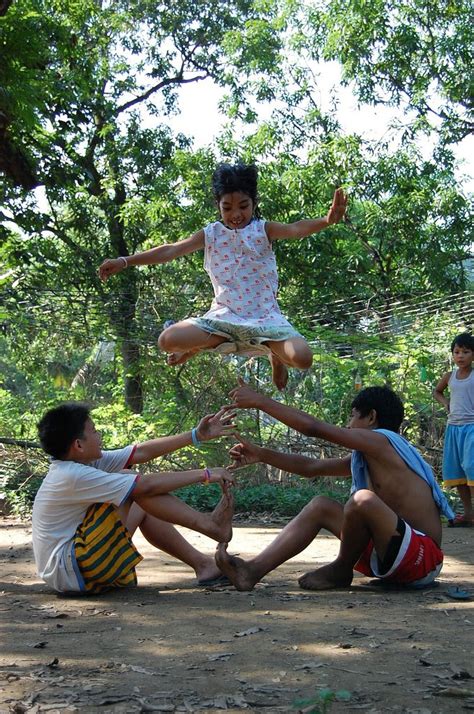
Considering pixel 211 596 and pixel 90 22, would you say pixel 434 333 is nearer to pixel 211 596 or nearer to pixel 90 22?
pixel 211 596

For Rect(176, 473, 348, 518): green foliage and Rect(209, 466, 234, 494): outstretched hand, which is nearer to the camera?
Rect(209, 466, 234, 494): outstretched hand

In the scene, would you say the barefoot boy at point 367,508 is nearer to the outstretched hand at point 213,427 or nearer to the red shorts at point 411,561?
the red shorts at point 411,561

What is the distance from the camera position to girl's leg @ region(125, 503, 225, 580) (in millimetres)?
4375

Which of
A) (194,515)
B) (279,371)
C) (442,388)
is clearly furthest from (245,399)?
(442,388)

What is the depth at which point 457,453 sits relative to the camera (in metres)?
6.87

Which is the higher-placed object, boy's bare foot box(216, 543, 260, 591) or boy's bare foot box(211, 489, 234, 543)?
boy's bare foot box(211, 489, 234, 543)

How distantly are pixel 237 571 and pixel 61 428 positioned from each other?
1.07 m

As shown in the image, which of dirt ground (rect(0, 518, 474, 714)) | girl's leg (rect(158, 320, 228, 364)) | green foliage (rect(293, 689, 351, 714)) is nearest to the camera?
green foliage (rect(293, 689, 351, 714))

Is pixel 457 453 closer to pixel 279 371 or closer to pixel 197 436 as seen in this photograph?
pixel 279 371

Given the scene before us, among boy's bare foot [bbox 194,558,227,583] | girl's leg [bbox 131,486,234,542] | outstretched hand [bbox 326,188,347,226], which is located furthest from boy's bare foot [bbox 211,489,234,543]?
outstretched hand [bbox 326,188,347,226]

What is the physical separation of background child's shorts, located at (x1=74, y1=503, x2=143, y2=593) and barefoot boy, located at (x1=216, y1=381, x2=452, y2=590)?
458 millimetres

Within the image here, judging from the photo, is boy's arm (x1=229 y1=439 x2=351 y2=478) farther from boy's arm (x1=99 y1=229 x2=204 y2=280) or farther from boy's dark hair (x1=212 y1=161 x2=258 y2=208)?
boy's dark hair (x1=212 y1=161 x2=258 y2=208)

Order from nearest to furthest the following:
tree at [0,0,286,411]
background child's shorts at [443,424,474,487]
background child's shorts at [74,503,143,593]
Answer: background child's shorts at [74,503,143,593] < background child's shorts at [443,424,474,487] < tree at [0,0,286,411]

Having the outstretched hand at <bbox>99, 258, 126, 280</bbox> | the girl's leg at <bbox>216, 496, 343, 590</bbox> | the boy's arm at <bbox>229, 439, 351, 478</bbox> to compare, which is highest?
the outstretched hand at <bbox>99, 258, 126, 280</bbox>
